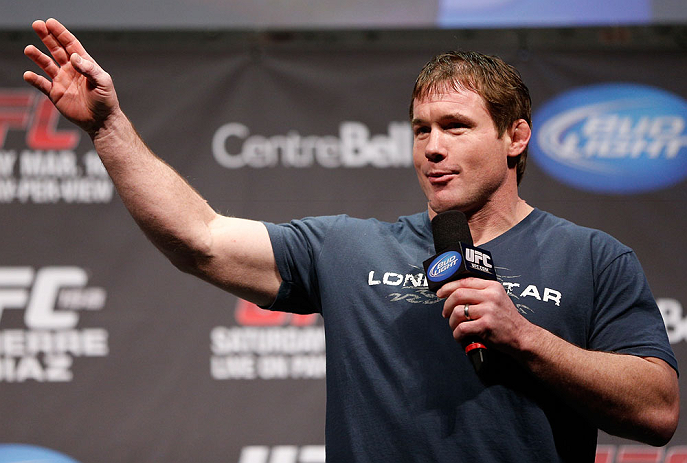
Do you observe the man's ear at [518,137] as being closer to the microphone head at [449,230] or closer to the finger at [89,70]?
the microphone head at [449,230]

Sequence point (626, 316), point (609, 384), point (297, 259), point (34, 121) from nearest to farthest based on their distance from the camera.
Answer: point (609, 384) → point (626, 316) → point (297, 259) → point (34, 121)

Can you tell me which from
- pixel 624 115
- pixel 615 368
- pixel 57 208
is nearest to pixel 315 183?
pixel 57 208

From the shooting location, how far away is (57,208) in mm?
2637

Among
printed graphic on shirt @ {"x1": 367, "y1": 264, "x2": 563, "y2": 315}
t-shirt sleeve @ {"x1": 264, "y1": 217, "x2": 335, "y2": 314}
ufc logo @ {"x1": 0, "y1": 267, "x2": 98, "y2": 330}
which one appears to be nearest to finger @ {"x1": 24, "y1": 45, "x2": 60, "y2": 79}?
t-shirt sleeve @ {"x1": 264, "y1": 217, "x2": 335, "y2": 314}

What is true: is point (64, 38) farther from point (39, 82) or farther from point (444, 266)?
point (444, 266)

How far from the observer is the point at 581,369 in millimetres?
1203

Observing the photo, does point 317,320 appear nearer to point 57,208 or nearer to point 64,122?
point 57,208

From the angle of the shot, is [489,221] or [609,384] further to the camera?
[489,221]

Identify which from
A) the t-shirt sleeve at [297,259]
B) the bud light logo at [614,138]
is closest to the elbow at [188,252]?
the t-shirt sleeve at [297,259]

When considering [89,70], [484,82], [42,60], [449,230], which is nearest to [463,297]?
[449,230]

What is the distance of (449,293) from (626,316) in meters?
0.42

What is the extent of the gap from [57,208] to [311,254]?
5.11 ft

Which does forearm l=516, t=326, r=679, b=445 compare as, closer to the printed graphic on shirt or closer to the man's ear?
the printed graphic on shirt

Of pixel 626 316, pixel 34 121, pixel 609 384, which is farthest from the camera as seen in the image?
pixel 34 121
